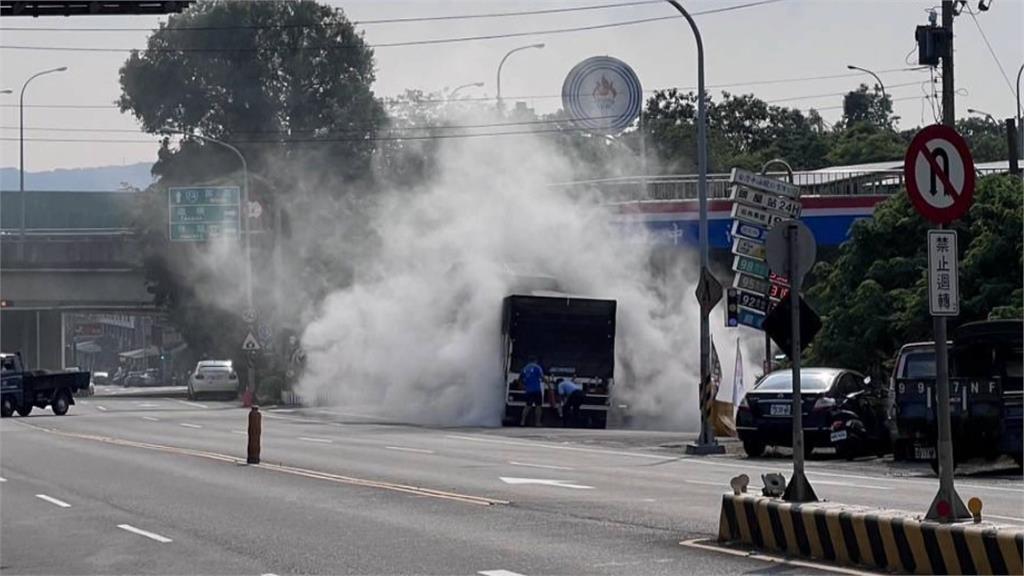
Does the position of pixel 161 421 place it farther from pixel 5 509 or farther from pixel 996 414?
pixel 996 414

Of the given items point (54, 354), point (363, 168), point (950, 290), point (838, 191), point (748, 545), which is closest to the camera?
point (950, 290)

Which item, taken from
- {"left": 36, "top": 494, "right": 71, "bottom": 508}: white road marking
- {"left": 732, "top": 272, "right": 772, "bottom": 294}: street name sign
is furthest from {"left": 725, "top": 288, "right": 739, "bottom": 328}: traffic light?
{"left": 36, "top": 494, "right": 71, "bottom": 508}: white road marking

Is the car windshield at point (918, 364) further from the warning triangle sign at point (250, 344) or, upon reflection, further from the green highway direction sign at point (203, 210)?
the green highway direction sign at point (203, 210)

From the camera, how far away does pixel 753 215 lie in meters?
32.3

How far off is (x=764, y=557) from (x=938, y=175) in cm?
343

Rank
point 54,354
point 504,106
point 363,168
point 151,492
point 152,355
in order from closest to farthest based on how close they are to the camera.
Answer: point 151,492 < point 504,106 < point 363,168 < point 54,354 < point 152,355

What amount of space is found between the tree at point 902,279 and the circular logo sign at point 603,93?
24944mm

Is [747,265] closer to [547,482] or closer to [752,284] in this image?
[752,284]

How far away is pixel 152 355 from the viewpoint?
162 metres

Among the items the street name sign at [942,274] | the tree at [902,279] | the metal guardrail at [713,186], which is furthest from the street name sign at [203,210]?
the street name sign at [942,274]

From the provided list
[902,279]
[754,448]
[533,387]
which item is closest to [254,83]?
[533,387]

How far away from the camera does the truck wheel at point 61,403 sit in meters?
53.5

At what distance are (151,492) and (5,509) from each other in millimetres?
2073

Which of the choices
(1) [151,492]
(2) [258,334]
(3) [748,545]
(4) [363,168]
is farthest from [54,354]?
(3) [748,545]
